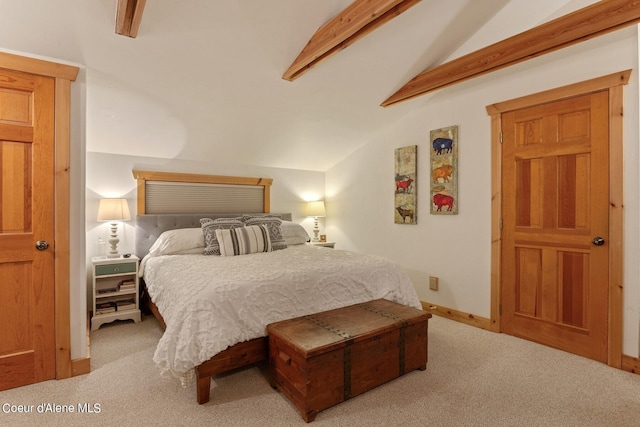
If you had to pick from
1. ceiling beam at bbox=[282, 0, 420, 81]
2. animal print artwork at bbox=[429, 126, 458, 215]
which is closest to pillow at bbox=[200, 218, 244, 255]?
ceiling beam at bbox=[282, 0, 420, 81]

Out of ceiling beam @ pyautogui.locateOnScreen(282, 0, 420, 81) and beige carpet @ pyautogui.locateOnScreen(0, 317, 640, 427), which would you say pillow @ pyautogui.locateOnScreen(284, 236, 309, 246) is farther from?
ceiling beam @ pyautogui.locateOnScreen(282, 0, 420, 81)

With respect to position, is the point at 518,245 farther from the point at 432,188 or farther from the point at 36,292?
the point at 36,292

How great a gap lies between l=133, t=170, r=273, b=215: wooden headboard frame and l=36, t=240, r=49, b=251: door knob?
1541 millimetres

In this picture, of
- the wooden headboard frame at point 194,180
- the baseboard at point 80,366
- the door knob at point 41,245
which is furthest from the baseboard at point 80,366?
the wooden headboard frame at point 194,180

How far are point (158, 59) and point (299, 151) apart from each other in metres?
2.19

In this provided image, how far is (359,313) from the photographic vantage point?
2.33m

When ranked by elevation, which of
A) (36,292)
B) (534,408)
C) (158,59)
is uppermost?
(158,59)

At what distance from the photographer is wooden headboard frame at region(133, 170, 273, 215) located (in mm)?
3701

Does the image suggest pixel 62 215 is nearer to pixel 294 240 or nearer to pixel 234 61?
pixel 234 61

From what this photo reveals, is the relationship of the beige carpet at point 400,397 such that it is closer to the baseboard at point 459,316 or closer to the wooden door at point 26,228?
the wooden door at point 26,228

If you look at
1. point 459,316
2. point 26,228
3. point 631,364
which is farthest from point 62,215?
point 631,364

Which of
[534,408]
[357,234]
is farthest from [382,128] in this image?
[534,408]

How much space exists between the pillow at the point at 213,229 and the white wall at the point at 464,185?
1.79m

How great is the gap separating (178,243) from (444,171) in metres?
2.89
